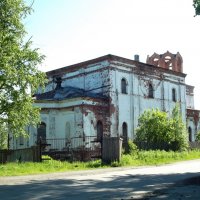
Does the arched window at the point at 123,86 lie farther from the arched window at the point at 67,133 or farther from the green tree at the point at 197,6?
the green tree at the point at 197,6

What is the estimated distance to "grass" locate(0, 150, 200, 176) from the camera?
1923 centimetres

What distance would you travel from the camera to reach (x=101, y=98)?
37094 mm

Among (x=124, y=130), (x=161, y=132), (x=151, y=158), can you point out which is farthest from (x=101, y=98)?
(x=151, y=158)

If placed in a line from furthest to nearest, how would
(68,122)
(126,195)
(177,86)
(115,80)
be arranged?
1. (177,86)
2. (115,80)
3. (68,122)
4. (126,195)

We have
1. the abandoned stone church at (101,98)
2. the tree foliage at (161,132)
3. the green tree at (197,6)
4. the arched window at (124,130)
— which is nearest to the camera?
the green tree at (197,6)

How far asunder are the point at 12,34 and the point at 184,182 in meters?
12.5

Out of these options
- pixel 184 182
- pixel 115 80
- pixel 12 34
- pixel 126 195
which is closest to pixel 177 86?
pixel 115 80

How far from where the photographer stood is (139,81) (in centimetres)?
4197

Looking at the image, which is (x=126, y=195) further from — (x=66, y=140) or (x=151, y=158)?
(x=66, y=140)

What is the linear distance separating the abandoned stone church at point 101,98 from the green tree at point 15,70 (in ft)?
33.0

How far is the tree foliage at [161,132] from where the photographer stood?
114 ft

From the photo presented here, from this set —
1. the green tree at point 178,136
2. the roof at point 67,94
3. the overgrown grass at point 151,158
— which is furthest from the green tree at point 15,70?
the green tree at point 178,136

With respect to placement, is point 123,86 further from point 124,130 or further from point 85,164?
point 85,164

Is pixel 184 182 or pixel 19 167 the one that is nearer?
pixel 184 182
